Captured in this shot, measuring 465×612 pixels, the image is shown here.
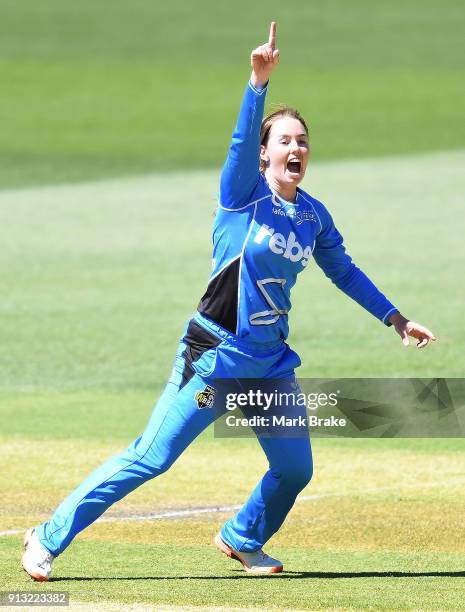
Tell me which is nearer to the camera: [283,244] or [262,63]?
[262,63]

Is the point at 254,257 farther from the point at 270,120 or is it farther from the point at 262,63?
the point at 262,63

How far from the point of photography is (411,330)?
8.62 m

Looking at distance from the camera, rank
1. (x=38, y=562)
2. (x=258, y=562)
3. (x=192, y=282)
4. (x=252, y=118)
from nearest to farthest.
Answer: (x=252, y=118), (x=38, y=562), (x=258, y=562), (x=192, y=282)

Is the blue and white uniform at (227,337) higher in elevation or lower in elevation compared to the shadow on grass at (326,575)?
higher

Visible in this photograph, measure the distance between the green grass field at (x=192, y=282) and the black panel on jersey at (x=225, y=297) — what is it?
1.37 metres

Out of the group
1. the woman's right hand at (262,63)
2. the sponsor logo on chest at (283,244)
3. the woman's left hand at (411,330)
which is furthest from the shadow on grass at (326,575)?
the woman's right hand at (262,63)

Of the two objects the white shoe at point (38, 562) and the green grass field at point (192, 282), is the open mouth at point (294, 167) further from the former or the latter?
the white shoe at point (38, 562)

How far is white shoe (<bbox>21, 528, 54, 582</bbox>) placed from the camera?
8023mm

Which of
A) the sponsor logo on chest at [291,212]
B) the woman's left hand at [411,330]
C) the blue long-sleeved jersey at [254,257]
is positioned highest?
the sponsor logo on chest at [291,212]

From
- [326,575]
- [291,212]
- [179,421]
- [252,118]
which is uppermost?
[252,118]

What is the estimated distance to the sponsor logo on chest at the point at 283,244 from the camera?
8031 millimetres

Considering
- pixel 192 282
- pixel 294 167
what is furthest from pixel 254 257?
pixel 192 282

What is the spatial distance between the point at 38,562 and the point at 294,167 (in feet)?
7.90

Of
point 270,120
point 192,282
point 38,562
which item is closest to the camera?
point 38,562
